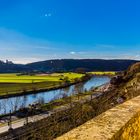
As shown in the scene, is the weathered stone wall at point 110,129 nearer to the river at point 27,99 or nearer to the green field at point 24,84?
the river at point 27,99

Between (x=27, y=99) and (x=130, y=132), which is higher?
(x=130, y=132)

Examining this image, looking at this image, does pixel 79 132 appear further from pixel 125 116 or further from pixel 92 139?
pixel 125 116

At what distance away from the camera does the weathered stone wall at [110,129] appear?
2.87 m

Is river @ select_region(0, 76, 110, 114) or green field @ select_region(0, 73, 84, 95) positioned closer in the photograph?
river @ select_region(0, 76, 110, 114)

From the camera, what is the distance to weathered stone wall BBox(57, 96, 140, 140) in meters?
2.87

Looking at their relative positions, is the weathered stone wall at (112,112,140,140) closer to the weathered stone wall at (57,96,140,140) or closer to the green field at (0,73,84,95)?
the weathered stone wall at (57,96,140,140)

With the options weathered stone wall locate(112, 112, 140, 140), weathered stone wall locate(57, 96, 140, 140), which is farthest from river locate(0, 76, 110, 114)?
weathered stone wall locate(112, 112, 140, 140)

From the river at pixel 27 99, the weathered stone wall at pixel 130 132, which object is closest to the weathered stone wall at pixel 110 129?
the weathered stone wall at pixel 130 132

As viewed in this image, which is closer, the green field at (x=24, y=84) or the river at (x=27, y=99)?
the river at (x=27, y=99)

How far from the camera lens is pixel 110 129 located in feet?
10.7

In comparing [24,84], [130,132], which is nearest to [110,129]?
[130,132]

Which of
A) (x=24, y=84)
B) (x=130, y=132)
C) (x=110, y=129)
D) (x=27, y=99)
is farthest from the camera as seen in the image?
(x=24, y=84)

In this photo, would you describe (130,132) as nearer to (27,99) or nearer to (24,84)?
(27,99)

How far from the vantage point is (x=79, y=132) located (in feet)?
10.5
